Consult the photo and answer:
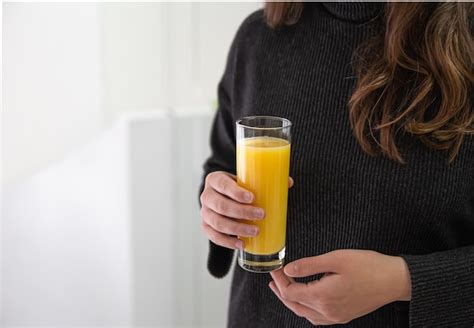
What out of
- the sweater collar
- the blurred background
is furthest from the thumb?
the blurred background

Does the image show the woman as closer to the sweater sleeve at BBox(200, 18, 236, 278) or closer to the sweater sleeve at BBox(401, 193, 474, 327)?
the sweater sleeve at BBox(401, 193, 474, 327)

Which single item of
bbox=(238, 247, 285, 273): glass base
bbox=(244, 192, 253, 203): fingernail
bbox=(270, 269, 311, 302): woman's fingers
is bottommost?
bbox=(270, 269, 311, 302): woman's fingers

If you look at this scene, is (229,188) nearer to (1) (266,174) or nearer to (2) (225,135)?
(1) (266,174)

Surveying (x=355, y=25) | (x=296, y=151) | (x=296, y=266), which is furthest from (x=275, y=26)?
(x=296, y=266)

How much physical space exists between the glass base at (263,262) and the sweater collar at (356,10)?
1.57ft

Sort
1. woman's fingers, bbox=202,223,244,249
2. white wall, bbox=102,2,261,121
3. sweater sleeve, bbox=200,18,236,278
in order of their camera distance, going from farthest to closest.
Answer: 1. white wall, bbox=102,2,261,121
2. sweater sleeve, bbox=200,18,236,278
3. woman's fingers, bbox=202,223,244,249

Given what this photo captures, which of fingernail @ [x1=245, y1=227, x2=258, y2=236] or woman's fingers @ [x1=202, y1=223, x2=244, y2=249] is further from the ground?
fingernail @ [x1=245, y1=227, x2=258, y2=236]

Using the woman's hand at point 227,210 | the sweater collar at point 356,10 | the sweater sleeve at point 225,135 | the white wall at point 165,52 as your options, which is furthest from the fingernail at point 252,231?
the white wall at point 165,52

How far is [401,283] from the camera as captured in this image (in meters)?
0.94

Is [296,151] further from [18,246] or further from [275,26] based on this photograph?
[18,246]

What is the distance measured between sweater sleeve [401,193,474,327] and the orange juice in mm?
235

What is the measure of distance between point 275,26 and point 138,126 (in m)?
0.83

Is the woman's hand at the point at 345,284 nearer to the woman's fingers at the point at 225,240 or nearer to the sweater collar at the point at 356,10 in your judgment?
the woman's fingers at the point at 225,240

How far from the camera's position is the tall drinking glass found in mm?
896
